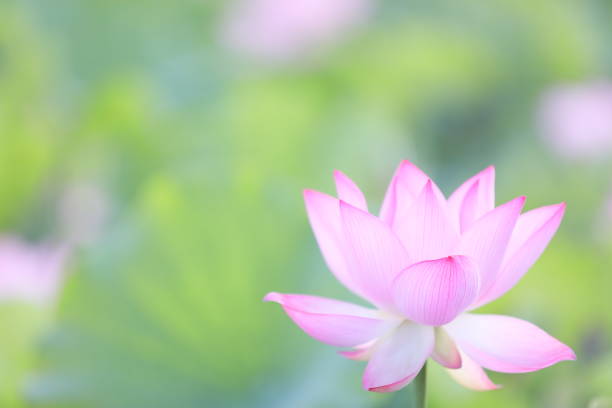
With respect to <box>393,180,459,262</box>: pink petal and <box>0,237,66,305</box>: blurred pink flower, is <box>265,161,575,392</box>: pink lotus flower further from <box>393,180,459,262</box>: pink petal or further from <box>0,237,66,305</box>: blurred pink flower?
<box>0,237,66,305</box>: blurred pink flower

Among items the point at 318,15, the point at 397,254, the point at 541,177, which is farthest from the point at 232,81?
the point at 397,254

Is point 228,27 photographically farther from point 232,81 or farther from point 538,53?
point 538,53

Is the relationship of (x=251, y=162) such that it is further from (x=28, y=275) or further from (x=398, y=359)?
(x=398, y=359)

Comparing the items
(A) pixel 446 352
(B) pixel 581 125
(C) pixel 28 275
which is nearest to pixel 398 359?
(A) pixel 446 352

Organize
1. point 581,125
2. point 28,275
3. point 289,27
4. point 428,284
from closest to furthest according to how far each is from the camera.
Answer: point 428,284, point 28,275, point 581,125, point 289,27

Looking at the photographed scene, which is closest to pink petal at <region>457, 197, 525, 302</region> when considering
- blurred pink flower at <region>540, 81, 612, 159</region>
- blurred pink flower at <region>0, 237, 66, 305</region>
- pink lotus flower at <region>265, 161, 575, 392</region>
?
pink lotus flower at <region>265, 161, 575, 392</region>

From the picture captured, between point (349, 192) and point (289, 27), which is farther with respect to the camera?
point (289, 27)

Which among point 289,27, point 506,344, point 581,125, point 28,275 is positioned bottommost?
point 506,344

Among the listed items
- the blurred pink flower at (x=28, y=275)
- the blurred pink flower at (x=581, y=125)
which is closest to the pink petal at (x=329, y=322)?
the blurred pink flower at (x=28, y=275)
